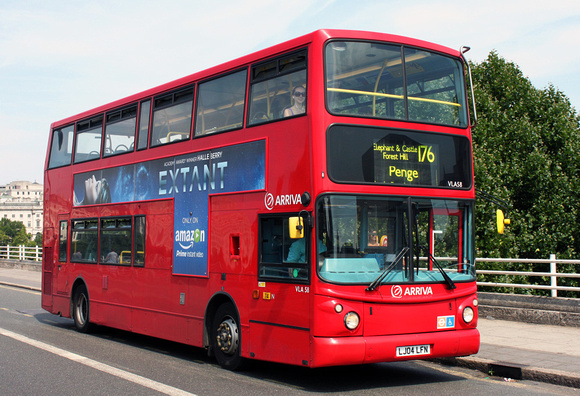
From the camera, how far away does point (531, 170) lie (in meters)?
32.6

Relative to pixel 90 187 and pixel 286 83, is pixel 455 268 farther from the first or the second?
pixel 90 187

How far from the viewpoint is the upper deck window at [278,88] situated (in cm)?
857

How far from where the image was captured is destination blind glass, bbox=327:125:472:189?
26.8ft

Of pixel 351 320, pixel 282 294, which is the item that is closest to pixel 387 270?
pixel 351 320

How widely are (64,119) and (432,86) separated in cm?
942

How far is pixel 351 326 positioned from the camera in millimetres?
7945

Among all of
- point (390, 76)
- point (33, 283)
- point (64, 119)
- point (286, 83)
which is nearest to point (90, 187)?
point (64, 119)

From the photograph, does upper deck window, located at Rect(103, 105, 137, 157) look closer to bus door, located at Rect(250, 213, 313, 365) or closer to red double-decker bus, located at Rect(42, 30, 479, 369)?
red double-decker bus, located at Rect(42, 30, 479, 369)

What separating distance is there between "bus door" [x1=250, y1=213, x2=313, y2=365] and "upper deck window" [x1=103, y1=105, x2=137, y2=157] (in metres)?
4.52

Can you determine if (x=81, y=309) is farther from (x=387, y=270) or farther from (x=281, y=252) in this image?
(x=387, y=270)

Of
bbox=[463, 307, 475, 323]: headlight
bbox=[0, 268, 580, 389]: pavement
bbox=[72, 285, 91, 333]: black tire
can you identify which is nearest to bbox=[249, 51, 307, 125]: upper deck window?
bbox=[463, 307, 475, 323]: headlight

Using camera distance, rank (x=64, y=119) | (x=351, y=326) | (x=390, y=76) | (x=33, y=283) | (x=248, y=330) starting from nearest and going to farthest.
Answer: (x=351, y=326)
(x=390, y=76)
(x=248, y=330)
(x=64, y=119)
(x=33, y=283)

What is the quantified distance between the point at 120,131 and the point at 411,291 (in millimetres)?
6978

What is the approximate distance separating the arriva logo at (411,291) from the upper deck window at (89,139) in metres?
7.63
